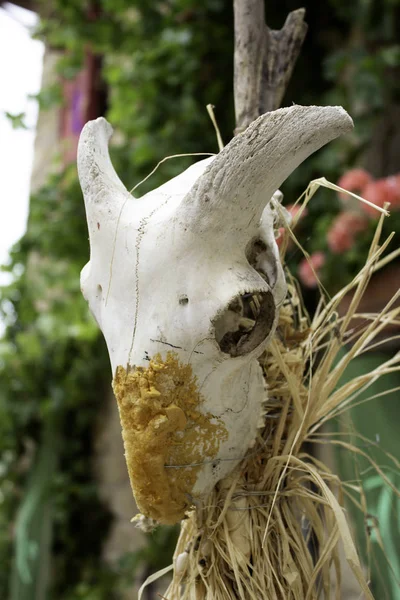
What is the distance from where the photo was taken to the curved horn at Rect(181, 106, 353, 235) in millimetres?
494

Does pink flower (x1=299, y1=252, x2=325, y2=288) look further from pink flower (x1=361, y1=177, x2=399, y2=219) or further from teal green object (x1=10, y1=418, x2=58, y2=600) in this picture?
teal green object (x1=10, y1=418, x2=58, y2=600)

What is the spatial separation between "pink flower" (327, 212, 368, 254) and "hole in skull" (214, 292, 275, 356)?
2.26 ft

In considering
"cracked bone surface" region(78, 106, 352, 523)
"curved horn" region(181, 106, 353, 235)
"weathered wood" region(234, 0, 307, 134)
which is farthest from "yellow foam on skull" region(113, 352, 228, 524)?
"weathered wood" region(234, 0, 307, 134)

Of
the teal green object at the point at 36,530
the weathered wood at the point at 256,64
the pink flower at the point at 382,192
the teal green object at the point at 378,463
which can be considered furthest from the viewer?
the teal green object at the point at 36,530

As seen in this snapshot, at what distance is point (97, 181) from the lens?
0.60 m

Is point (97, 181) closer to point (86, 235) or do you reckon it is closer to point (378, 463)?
point (378, 463)

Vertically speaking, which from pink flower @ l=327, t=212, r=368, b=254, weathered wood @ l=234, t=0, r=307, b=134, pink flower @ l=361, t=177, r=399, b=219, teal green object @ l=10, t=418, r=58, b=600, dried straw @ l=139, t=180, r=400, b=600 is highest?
weathered wood @ l=234, t=0, r=307, b=134

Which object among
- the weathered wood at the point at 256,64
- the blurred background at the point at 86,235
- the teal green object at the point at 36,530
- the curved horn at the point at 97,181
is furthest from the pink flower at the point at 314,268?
the teal green object at the point at 36,530

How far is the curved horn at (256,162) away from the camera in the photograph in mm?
494

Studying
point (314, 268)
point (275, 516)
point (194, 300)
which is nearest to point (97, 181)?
point (194, 300)

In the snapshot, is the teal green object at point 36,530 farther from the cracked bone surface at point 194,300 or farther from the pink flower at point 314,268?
the cracked bone surface at point 194,300

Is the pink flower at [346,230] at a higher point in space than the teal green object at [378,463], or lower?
higher

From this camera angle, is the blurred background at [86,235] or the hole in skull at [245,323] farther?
the blurred background at [86,235]

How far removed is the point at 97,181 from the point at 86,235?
1.23m
